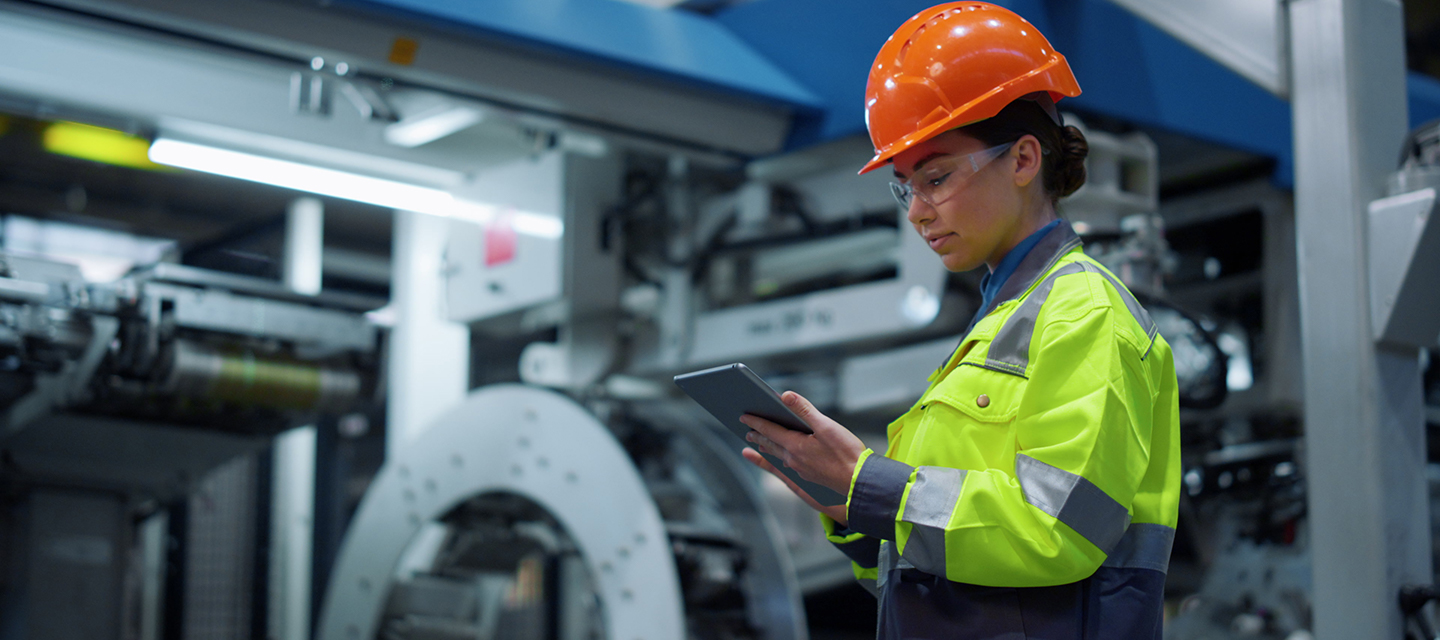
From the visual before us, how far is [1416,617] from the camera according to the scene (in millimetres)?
2561

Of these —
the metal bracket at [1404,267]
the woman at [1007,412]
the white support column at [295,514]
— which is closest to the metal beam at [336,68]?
the white support column at [295,514]

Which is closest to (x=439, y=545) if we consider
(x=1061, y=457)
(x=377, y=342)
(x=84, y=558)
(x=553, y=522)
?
(x=553, y=522)

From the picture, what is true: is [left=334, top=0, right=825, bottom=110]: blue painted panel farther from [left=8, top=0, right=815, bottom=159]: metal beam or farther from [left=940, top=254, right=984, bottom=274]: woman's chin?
Answer: [left=940, top=254, right=984, bottom=274]: woman's chin

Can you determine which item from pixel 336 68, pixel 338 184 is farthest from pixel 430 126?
pixel 336 68

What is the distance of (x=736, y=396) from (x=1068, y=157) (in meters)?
0.57

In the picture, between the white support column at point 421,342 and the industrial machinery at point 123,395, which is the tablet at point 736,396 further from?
the white support column at point 421,342

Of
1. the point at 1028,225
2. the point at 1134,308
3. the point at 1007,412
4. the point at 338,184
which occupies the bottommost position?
the point at 1007,412

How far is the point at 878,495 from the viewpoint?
152 centimetres

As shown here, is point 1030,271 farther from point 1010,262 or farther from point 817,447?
point 817,447

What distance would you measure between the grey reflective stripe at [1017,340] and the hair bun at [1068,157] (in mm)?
227

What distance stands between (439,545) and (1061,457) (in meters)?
3.81

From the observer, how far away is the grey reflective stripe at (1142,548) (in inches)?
62.1

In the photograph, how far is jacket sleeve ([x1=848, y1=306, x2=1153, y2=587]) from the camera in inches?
57.4

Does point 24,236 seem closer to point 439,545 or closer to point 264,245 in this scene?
point 264,245
